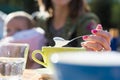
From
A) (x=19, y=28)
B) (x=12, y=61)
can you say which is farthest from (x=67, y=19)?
(x=12, y=61)

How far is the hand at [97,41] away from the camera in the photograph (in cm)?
118

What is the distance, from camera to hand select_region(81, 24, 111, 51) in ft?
3.87

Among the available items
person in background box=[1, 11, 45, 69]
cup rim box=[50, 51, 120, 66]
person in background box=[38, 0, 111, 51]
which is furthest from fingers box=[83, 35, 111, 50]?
person in background box=[1, 11, 45, 69]

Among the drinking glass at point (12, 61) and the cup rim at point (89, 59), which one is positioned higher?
the drinking glass at point (12, 61)

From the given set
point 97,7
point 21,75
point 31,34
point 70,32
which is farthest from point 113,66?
point 97,7

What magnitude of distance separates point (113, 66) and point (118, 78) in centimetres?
3

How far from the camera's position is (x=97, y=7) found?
61.7ft

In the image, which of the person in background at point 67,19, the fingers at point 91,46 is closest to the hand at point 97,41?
the fingers at point 91,46

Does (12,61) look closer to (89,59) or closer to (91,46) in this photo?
(91,46)

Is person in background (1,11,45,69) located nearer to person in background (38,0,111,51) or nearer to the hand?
person in background (38,0,111,51)

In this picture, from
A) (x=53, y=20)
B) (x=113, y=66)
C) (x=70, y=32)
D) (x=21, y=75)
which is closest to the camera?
(x=113, y=66)

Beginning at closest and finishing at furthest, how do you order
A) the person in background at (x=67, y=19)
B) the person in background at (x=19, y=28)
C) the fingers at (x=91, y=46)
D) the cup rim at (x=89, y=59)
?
the cup rim at (x=89, y=59) < the fingers at (x=91, y=46) < the person in background at (x=67, y=19) < the person in background at (x=19, y=28)

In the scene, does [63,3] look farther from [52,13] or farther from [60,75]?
[60,75]

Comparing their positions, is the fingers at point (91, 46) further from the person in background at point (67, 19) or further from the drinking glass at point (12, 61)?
the person in background at point (67, 19)
